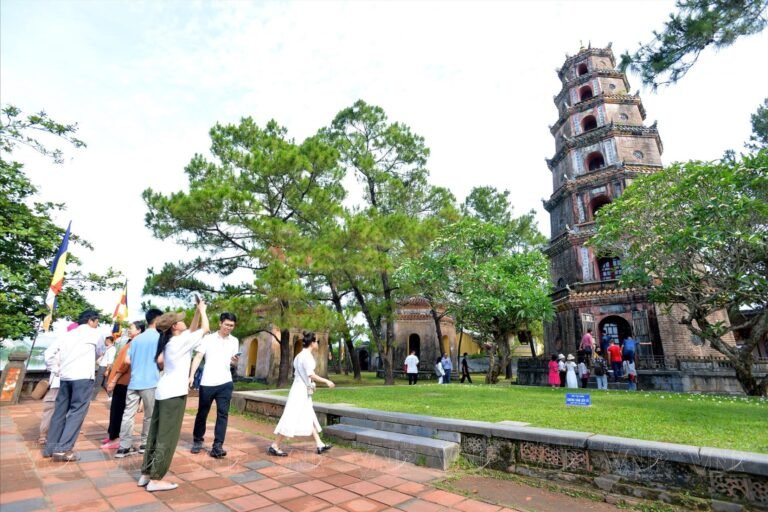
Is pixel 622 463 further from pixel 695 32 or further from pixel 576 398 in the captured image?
pixel 695 32

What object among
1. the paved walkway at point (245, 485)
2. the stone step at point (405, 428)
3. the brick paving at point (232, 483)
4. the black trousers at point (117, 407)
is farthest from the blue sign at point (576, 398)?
the black trousers at point (117, 407)

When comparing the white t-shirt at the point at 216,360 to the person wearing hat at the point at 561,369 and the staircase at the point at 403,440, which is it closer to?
the staircase at the point at 403,440

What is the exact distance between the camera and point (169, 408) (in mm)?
3625

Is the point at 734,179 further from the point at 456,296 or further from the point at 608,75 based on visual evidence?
the point at 608,75

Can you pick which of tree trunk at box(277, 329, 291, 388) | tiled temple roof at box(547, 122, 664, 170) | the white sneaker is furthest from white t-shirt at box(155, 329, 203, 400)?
tiled temple roof at box(547, 122, 664, 170)

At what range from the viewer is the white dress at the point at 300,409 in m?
4.78

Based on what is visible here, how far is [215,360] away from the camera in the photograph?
503 cm

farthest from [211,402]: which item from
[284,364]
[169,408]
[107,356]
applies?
[284,364]

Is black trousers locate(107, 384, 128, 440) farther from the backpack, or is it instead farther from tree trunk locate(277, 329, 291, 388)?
the backpack

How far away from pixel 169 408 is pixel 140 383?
1440mm

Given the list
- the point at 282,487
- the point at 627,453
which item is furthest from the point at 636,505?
the point at 282,487

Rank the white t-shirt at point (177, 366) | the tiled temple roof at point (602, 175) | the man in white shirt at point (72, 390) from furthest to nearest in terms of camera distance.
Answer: the tiled temple roof at point (602, 175), the man in white shirt at point (72, 390), the white t-shirt at point (177, 366)

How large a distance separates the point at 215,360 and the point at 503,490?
3.74 meters

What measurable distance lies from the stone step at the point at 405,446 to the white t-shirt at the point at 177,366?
2462 mm
